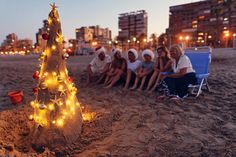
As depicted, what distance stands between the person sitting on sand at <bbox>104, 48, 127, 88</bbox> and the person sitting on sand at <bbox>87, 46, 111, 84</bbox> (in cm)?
27

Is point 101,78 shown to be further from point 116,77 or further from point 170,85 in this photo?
point 170,85

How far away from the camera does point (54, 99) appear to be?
11.1ft

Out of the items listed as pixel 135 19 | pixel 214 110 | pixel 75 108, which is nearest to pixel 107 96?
pixel 75 108

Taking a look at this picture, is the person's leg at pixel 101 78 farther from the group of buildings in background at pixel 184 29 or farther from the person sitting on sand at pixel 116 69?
the group of buildings in background at pixel 184 29

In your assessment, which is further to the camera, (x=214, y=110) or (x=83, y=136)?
(x=214, y=110)

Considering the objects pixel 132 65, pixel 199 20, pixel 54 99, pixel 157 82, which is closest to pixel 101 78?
pixel 132 65

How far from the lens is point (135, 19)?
447 feet

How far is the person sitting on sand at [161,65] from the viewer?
19.5ft

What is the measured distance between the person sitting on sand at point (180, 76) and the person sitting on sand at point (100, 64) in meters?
2.36

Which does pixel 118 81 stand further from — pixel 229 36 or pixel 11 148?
pixel 229 36

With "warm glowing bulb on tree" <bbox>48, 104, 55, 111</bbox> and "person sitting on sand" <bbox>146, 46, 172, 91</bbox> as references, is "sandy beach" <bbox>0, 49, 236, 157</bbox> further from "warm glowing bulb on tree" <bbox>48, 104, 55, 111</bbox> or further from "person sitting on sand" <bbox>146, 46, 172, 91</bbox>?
"warm glowing bulb on tree" <bbox>48, 104, 55, 111</bbox>

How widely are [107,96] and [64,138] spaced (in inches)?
104

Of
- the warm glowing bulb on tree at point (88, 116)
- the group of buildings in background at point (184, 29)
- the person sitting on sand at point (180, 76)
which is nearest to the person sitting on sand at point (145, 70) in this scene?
the person sitting on sand at point (180, 76)

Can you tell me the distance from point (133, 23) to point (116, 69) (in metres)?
134
